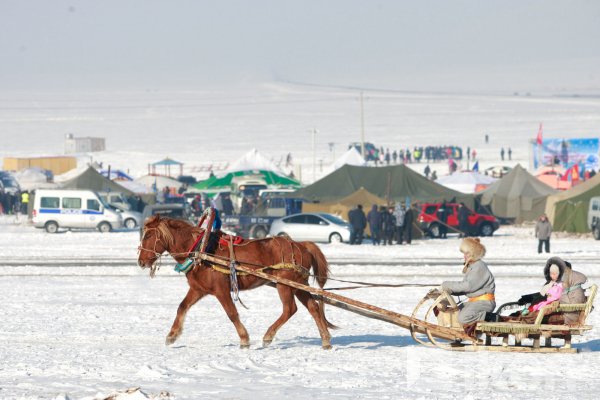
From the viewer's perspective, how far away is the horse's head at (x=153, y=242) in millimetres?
14852

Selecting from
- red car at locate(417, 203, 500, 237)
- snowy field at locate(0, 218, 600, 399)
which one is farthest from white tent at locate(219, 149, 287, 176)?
snowy field at locate(0, 218, 600, 399)

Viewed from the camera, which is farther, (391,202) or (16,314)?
(391,202)

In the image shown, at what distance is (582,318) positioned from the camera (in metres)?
13.7

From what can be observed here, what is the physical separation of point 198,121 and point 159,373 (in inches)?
6238

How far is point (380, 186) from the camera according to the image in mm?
52000

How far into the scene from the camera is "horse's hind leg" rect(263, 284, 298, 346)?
14.5m

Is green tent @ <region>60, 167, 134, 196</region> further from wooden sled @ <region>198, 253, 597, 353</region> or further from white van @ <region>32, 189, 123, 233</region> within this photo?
wooden sled @ <region>198, 253, 597, 353</region>

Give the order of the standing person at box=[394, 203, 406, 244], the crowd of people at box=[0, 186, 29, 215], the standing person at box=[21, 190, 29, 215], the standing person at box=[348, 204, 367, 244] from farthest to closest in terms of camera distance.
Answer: the crowd of people at box=[0, 186, 29, 215]
the standing person at box=[21, 190, 29, 215]
the standing person at box=[394, 203, 406, 244]
the standing person at box=[348, 204, 367, 244]

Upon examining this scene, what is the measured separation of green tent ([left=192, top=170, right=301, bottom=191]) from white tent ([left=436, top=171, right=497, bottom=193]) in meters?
9.34

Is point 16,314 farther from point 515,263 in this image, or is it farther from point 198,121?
point 198,121

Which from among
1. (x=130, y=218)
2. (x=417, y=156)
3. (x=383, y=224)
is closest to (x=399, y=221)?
(x=383, y=224)

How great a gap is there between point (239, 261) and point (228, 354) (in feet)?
4.33

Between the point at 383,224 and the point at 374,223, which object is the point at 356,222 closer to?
the point at 374,223

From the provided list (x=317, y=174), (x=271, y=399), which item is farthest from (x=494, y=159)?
(x=271, y=399)
